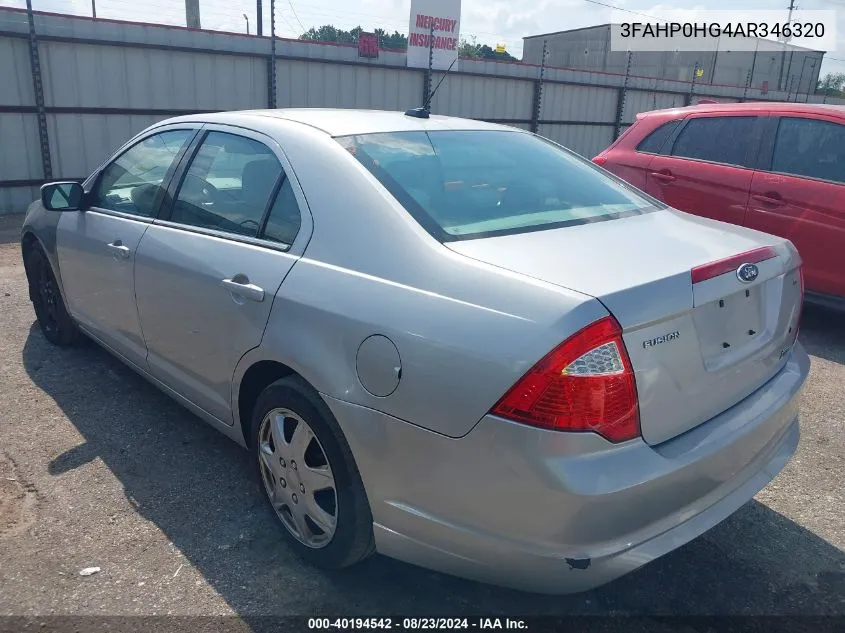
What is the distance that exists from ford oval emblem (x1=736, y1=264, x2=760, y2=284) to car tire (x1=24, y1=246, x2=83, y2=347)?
377 centimetres

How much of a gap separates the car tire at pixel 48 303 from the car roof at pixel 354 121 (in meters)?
1.77

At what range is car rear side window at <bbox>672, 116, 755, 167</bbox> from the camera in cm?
559

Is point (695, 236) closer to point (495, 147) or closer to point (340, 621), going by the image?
point (495, 147)

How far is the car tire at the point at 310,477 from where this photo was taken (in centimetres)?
229

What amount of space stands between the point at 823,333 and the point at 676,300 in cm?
415

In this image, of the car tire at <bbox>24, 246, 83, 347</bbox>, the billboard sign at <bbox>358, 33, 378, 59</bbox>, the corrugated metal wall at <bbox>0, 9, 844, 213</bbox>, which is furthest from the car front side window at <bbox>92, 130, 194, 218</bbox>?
the billboard sign at <bbox>358, 33, 378, 59</bbox>

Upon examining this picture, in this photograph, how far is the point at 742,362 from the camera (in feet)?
7.34

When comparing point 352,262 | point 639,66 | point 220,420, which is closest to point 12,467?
point 220,420

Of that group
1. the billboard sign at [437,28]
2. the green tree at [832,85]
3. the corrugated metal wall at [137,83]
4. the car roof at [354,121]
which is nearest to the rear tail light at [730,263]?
the car roof at [354,121]

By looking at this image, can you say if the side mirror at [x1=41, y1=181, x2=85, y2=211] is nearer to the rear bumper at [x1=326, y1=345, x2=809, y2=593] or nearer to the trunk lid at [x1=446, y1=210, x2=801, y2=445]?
the rear bumper at [x1=326, y1=345, x2=809, y2=593]

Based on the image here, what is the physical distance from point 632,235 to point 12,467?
2884 millimetres

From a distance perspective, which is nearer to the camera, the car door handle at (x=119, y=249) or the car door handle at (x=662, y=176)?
the car door handle at (x=119, y=249)

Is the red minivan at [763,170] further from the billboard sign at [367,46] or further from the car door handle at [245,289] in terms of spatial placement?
the billboard sign at [367,46]

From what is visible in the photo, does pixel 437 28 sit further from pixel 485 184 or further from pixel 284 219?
pixel 284 219
